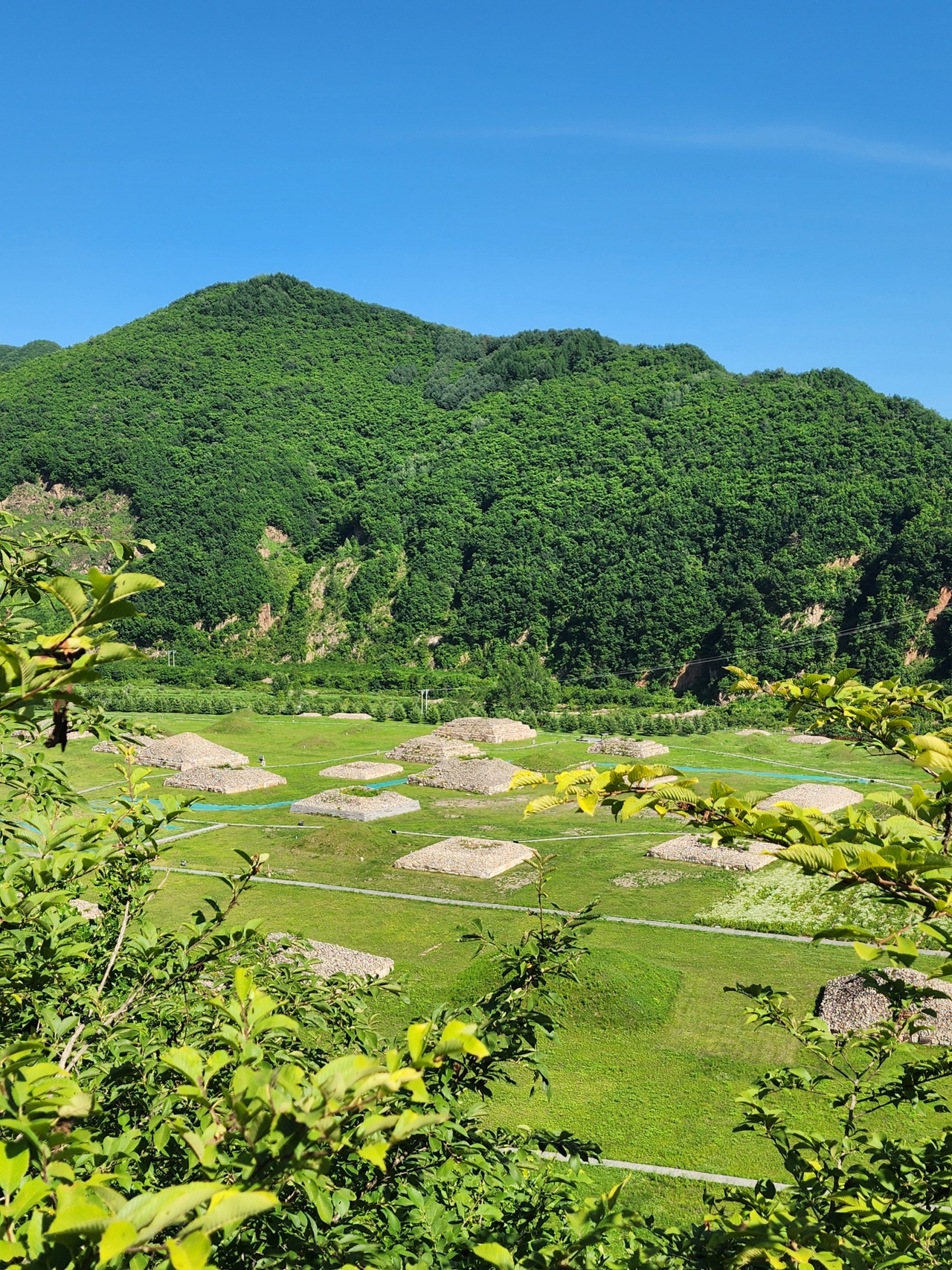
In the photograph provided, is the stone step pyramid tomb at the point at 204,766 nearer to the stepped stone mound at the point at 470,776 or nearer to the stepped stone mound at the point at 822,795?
the stepped stone mound at the point at 470,776

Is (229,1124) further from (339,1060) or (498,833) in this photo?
(498,833)

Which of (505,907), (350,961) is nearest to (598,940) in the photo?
(505,907)

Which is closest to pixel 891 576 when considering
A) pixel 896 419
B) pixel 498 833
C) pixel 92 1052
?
pixel 896 419

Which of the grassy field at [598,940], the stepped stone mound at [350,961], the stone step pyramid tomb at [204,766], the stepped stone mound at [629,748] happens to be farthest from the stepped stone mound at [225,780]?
the stepped stone mound at [350,961]

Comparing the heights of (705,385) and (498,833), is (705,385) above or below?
above

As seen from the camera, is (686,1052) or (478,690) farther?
(478,690)

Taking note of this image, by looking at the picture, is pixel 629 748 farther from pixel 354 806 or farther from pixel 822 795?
pixel 354 806
